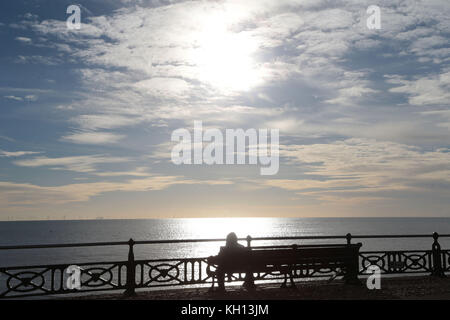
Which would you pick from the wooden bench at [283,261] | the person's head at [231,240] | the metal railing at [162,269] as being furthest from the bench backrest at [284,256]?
the metal railing at [162,269]

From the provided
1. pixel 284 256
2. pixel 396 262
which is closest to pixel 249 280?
pixel 284 256

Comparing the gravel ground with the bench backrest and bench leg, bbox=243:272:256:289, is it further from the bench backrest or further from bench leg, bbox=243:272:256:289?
the bench backrest

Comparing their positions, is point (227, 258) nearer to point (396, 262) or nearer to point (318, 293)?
point (318, 293)

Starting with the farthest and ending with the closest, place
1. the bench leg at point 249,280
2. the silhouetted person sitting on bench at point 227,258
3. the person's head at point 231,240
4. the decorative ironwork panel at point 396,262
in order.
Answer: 1. the decorative ironwork panel at point 396,262
2. the bench leg at point 249,280
3. the person's head at point 231,240
4. the silhouetted person sitting on bench at point 227,258

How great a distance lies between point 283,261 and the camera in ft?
37.1

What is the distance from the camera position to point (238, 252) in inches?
428

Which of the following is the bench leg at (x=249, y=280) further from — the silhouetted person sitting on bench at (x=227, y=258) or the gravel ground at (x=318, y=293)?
the silhouetted person sitting on bench at (x=227, y=258)

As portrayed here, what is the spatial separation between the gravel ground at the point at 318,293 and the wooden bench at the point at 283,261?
0.39 meters

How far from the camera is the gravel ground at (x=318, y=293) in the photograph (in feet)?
33.3

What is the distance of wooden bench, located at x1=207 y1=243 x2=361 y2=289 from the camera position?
10.9 meters

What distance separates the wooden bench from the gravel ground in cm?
39
